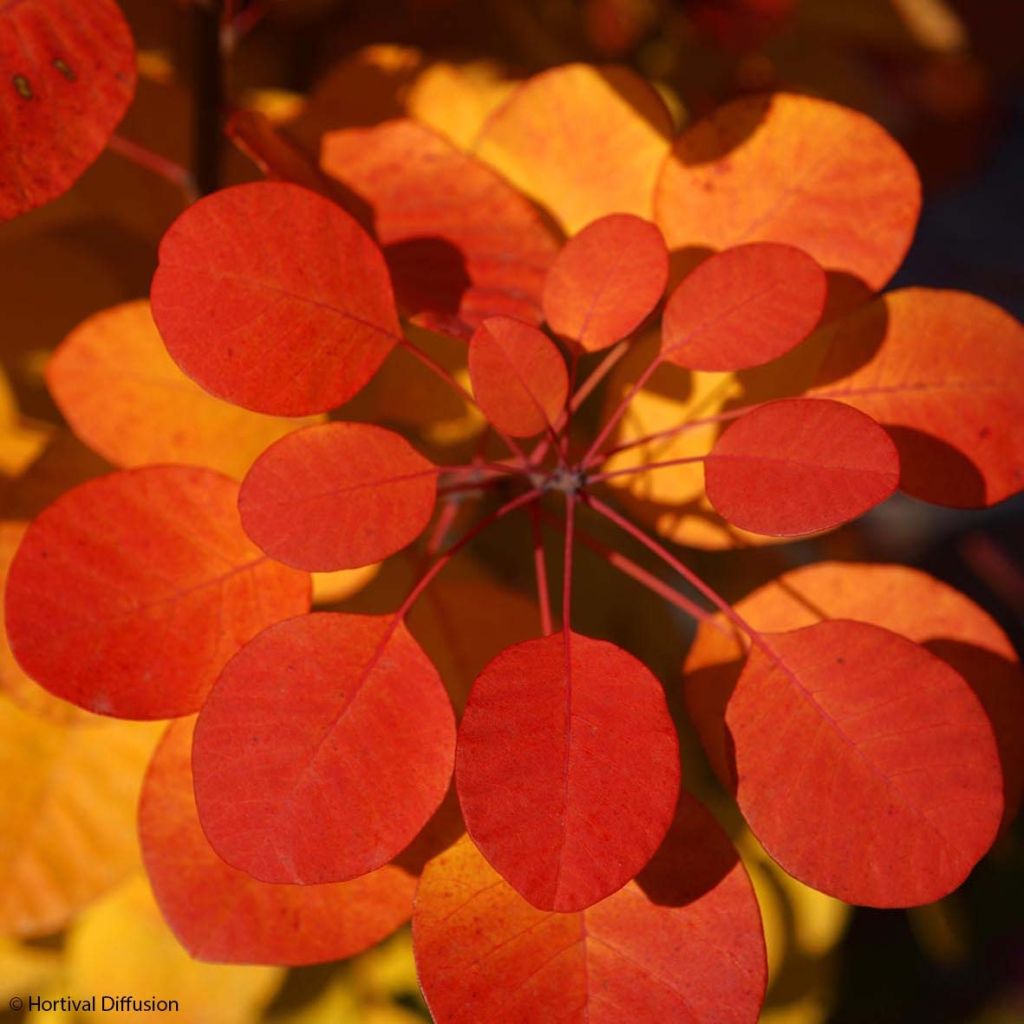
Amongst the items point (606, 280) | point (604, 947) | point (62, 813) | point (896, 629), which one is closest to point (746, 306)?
point (606, 280)

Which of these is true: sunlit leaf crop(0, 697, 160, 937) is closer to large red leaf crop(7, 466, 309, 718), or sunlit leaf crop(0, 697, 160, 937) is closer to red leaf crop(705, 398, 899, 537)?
large red leaf crop(7, 466, 309, 718)

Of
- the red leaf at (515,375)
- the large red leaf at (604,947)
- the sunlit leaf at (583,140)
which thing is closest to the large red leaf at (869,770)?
the large red leaf at (604,947)

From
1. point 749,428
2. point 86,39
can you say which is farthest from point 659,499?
point 86,39

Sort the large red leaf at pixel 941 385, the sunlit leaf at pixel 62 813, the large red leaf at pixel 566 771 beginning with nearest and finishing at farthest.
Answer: the large red leaf at pixel 566 771
the large red leaf at pixel 941 385
the sunlit leaf at pixel 62 813

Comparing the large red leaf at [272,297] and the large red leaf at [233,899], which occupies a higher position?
the large red leaf at [272,297]

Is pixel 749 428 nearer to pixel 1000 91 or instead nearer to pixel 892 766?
pixel 892 766

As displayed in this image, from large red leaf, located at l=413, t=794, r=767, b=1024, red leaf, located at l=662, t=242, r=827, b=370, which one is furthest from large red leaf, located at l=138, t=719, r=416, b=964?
red leaf, located at l=662, t=242, r=827, b=370

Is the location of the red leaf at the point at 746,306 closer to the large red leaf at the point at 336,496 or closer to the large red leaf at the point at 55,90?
the large red leaf at the point at 336,496
